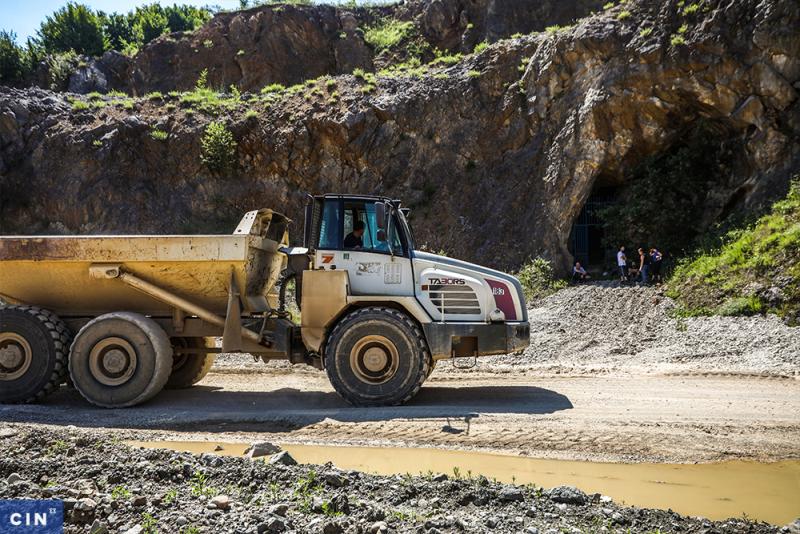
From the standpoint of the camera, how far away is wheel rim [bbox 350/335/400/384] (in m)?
9.77

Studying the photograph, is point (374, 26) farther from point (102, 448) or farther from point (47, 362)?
point (102, 448)

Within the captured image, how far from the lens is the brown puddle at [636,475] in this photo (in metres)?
5.53

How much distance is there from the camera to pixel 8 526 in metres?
4.63

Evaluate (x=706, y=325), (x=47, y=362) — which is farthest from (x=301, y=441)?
(x=706, y=325)

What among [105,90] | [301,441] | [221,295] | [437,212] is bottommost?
[301,441]

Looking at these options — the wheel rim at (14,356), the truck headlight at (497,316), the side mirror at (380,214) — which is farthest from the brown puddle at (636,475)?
the wheel rim at (14,356)

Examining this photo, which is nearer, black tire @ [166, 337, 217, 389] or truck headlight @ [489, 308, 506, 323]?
truck headlight @ [489, 308, 506, 323]

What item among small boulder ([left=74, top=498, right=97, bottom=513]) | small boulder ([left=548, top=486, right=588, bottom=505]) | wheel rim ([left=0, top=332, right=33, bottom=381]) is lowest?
small boulder ([left=548, top=486, right=588, bottom=505])

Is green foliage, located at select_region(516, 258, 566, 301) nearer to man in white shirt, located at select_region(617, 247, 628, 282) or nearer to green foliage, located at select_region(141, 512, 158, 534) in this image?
man in white shirt, located at select_region(617, 247, 628, 282)

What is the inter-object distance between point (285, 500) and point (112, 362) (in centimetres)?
612

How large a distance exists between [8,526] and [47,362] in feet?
20.4

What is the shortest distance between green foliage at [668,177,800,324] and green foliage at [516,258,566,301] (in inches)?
148

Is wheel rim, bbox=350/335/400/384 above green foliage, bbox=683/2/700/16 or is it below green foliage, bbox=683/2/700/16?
below

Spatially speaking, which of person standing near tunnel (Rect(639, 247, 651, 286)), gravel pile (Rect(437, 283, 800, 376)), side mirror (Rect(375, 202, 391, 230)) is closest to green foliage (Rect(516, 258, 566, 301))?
gravel pile (Rect(437, 283, 800, 376))
